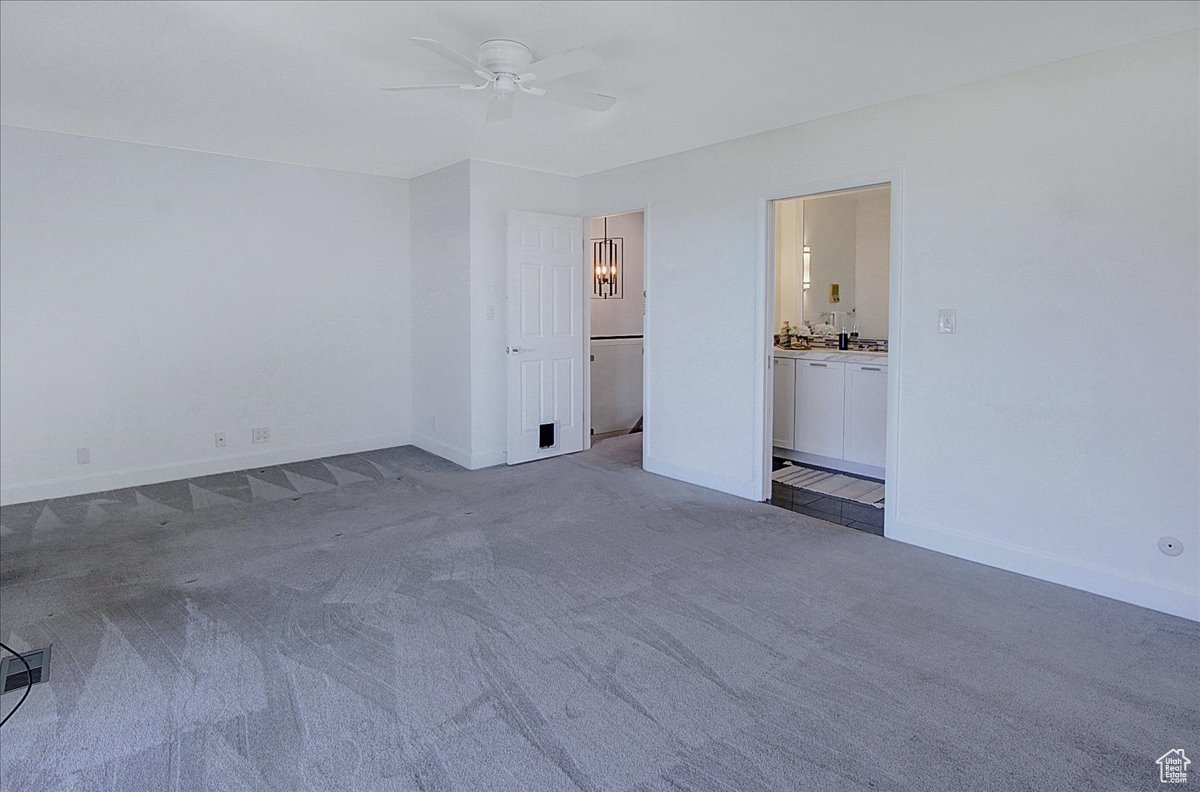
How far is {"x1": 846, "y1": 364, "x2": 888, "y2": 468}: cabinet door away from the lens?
4945 millimetres

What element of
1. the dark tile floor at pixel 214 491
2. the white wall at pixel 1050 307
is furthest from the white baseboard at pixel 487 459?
the white wall at pixel 1050 307

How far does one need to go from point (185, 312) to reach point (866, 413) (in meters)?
5.26

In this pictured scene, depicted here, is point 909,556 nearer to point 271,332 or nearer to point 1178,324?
point 1178,324

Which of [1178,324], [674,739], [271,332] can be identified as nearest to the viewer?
[674,739]

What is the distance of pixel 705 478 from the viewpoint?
484cm

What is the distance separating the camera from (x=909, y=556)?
3506 millimetres

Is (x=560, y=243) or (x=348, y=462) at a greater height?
(x=560, y=243)

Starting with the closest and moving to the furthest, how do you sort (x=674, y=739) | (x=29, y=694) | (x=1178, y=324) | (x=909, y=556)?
(x=674, y=739), (x=29, y=694), (x=1178, y=324), (x=909, y=556)

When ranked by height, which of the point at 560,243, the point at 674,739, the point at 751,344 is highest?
the point at 560,243

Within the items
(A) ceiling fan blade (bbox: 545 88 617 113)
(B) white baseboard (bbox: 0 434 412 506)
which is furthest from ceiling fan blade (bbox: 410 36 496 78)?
(B) white baseboard (bbox: 0 434 412 506)

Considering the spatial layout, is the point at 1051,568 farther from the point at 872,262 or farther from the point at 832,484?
the point at 872,262

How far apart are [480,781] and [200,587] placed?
202 cm

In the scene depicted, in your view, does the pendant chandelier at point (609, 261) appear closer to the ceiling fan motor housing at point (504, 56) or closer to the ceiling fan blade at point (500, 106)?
the ceiling fan blade at point (500, 106)

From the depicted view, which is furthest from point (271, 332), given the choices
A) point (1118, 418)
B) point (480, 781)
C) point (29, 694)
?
point (1118, 418)
